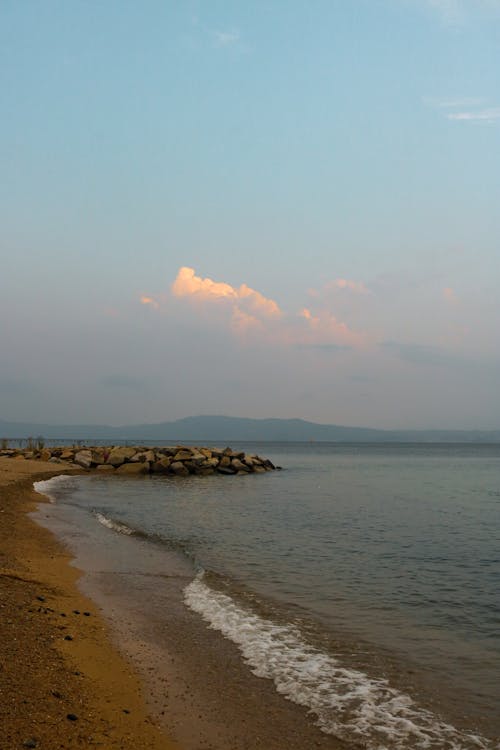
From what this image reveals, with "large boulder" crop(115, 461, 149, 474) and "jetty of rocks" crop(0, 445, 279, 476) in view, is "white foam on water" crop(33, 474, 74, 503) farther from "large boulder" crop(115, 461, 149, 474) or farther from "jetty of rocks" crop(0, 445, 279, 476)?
"jetty of rocks" crop(0, 445, 279, 476)

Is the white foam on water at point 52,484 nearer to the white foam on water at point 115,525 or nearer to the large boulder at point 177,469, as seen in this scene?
the white foam on water at point 115,525

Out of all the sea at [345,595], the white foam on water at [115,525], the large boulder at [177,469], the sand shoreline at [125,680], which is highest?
the sand shoreline at [125,680]

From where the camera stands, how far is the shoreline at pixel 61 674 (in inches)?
235

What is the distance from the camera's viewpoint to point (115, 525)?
22.8 m

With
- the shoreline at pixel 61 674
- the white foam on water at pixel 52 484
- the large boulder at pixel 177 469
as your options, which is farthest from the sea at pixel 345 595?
the large boulder at pixel 177 469

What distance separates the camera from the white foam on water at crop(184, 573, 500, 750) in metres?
6.66

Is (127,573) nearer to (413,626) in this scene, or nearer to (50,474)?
(413,626)

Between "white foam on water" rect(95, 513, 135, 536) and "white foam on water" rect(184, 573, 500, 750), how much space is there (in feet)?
36.4

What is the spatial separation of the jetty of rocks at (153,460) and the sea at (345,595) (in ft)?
80.2

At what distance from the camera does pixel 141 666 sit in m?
8.42

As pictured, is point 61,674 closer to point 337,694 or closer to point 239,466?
point 337,694

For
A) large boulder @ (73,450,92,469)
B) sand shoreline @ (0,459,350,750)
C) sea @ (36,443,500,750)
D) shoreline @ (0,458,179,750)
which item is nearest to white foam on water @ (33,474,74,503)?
sea @ (36,443,500,750)

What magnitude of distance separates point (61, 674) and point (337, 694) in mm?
3827

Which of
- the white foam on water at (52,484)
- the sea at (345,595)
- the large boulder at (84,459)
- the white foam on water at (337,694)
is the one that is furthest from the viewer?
the large boulder at (84,459)
